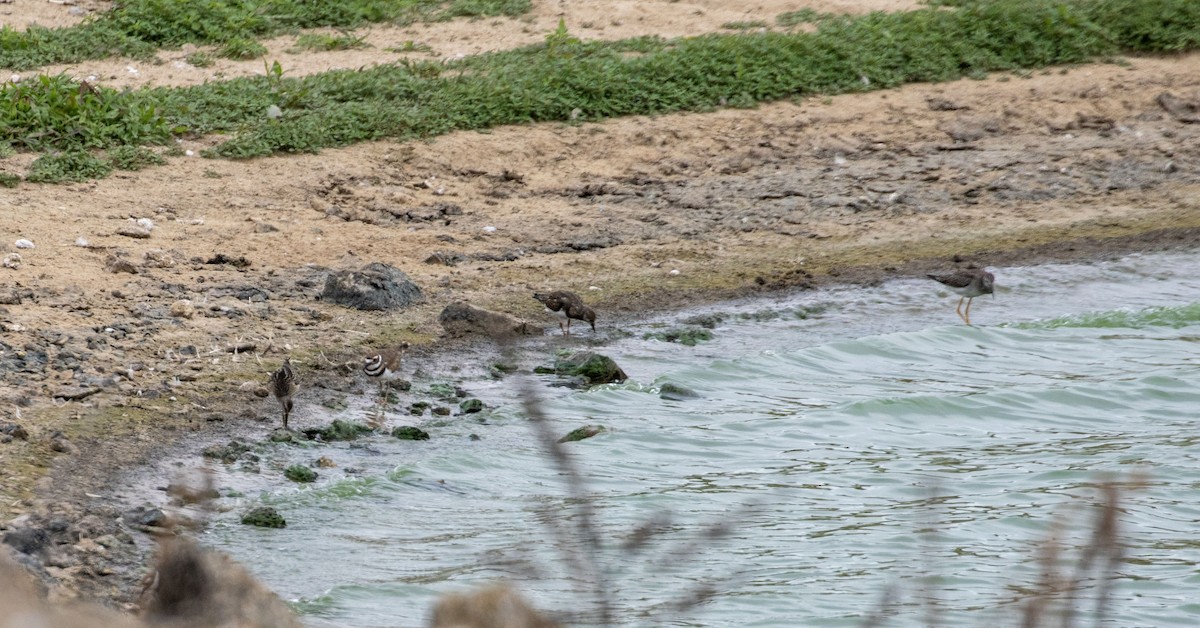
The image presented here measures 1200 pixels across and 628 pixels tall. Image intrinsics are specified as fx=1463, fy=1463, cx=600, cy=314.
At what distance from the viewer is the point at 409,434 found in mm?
8086

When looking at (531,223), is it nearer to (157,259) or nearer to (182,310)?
(157,259)

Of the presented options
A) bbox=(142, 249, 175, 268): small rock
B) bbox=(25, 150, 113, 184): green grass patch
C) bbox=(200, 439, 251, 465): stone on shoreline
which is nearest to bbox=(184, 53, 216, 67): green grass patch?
bbox=(25, 150, 113, 184): green grass patch

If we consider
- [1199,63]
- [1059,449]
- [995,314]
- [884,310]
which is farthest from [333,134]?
[1199,63]

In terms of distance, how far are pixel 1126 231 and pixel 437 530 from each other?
321 inches

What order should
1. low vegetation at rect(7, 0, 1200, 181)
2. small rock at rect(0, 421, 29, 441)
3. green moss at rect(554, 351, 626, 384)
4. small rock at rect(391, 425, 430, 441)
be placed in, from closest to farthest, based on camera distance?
small rock at rect(0, 421, 29, 441)
small rock at rect(391, 425, 430, 441)
green moss at rect(554, 351, 626, 384)
low vegetation at rect(7, 0, 1200, 181)

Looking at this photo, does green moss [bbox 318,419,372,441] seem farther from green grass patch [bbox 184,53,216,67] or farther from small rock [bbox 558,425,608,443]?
green grass patch [bbox 184,53,216,67]

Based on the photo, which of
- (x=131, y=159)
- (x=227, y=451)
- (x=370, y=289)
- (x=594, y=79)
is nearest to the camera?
(x=227, y=451)

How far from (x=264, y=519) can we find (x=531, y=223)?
5324mm

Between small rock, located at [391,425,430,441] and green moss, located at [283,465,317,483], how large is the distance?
0.73m

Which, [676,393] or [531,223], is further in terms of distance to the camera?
[531,223]

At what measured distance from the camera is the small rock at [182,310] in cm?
910

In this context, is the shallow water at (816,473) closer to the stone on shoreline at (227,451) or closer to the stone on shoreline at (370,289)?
the stone on shoreline at (227,451)

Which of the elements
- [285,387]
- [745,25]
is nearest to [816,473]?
[285,387]

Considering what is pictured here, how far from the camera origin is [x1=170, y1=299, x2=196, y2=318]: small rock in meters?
9.10
